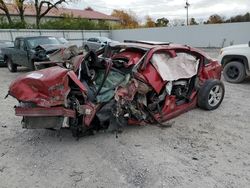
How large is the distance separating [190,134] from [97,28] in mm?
31479

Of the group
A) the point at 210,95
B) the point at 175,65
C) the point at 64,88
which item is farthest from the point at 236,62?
the point at 64,88

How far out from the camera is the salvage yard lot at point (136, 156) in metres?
3.17

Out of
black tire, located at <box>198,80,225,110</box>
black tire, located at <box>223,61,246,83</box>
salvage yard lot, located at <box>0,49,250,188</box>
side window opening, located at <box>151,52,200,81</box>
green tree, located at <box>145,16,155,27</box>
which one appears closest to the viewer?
salvage yard lot, located at <box>0,49,250,188</box>

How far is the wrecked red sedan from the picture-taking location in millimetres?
3672

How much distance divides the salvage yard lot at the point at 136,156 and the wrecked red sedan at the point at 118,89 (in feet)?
1.09

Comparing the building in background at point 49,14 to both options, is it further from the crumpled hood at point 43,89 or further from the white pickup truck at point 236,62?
the crumpled hood at point 43,89

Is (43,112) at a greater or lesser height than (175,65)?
lesser

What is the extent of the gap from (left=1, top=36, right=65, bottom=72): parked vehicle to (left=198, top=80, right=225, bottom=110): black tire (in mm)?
6048

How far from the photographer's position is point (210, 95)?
5480 millimetres

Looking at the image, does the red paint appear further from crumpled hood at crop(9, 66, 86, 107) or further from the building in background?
the building in background

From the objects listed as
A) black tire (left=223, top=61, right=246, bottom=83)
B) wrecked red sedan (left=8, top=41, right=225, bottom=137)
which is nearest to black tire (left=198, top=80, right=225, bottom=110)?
wrecked red sedan (left=8, top=41, right=225, bottom=137)

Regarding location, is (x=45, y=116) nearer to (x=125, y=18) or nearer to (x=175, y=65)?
(x=175, y=65)

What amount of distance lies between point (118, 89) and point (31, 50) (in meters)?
7.39

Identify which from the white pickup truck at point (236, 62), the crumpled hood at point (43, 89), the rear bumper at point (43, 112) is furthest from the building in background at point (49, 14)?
the rear bumper at point (43, 112)
